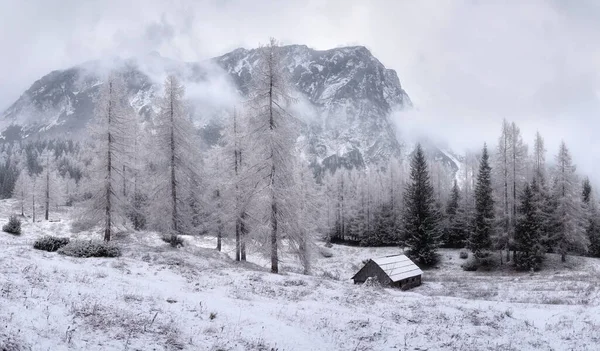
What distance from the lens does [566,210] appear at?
4388 cm

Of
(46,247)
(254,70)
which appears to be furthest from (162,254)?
(254,70)

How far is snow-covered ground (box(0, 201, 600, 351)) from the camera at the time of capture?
8008 millimetres

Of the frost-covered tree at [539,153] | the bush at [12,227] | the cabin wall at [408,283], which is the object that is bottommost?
the cabin wall at [408,283]

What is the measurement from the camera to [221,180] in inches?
1216

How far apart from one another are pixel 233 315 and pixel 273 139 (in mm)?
11508

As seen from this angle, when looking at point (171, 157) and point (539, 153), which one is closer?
point (171, 157)

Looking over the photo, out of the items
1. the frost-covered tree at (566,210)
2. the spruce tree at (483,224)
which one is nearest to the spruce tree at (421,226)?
the spruce tree at (483,224)

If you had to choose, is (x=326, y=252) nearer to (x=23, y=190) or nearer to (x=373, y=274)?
(x=373, y=274)

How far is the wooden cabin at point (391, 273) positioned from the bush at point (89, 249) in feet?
69.2

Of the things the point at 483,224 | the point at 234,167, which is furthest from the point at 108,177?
the point at 483,224

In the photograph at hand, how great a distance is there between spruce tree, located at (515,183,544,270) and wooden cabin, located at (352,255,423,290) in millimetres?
15627

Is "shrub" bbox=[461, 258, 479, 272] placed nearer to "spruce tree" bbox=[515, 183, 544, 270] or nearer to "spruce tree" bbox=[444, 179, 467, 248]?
"spruce tree" bbox=[515, 183, 544, 270]

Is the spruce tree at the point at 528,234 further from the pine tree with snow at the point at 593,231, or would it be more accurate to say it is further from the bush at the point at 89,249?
the bush at the point at 89,249

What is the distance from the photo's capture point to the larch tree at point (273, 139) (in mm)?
20406
